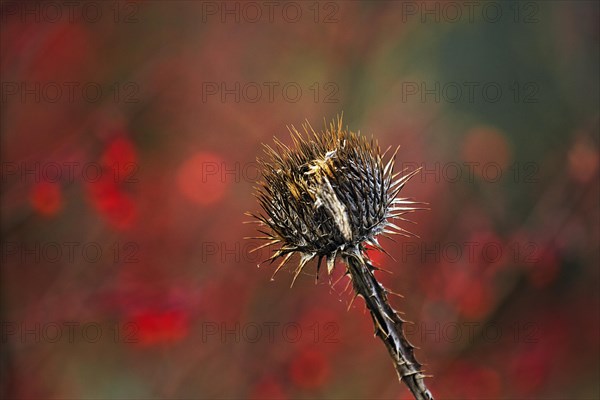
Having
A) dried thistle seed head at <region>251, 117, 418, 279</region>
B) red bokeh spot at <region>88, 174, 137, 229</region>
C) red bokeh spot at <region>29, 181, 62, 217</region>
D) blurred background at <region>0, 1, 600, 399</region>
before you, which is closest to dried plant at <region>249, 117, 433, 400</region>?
dried thistle seed head at <region>251, 117, 418, 279</region>

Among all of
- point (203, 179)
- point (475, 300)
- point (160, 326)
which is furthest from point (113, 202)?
point (475, 300)

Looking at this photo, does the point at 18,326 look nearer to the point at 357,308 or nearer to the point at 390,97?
the point at 357,308

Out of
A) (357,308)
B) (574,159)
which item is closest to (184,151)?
(357,308)

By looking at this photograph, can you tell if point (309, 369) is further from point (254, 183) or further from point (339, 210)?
point (339, 210)

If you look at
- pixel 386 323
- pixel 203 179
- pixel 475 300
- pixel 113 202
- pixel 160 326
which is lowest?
pixel 475 300

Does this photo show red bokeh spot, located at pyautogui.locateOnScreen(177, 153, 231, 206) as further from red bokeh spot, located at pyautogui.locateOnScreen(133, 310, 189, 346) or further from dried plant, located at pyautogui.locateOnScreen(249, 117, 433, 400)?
dried plant, located at pyautogui.locateOnScreen(249, 117, 433, 400)
